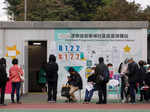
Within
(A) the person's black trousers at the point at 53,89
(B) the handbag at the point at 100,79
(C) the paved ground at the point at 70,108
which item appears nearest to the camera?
(C) the paved ground at the point at 70,108

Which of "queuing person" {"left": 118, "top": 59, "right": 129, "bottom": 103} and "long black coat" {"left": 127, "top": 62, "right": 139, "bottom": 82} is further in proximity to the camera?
"queuing person" {"left": 118, "top": 59, "right": 129, "bottom": 103}

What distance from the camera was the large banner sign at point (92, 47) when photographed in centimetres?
1691

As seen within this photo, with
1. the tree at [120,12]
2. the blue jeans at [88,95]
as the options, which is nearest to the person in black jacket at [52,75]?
the blue jeans at [88,95]

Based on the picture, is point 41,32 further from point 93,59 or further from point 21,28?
point 93,59

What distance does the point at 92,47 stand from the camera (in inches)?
668

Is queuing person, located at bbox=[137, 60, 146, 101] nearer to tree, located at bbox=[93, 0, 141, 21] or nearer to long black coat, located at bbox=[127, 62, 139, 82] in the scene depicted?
long black coat, located at bbox=[127, 62, 139, 82]

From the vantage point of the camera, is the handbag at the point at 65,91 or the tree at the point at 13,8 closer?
the handbag at the point at 65,91

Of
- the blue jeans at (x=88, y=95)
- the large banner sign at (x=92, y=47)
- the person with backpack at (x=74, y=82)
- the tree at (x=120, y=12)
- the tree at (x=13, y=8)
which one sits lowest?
the blue jeans at (x=88, y=95)

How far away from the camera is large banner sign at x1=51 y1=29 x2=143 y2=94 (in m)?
16.9

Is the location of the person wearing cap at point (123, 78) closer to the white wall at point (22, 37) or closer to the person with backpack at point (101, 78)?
the person with backpack at point (101, 78)

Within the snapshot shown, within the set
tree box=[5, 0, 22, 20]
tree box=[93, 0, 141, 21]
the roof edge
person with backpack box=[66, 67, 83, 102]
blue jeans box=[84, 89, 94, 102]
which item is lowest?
blue jeans box=[84, 89, 94, 102]

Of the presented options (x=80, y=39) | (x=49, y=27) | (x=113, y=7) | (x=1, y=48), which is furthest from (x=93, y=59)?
(x=113, y=7)

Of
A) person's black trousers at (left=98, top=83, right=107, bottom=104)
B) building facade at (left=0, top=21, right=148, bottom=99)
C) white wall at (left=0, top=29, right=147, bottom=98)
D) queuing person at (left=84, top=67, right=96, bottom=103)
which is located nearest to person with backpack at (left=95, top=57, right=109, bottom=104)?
person's black trousers at (left=98, top=83, right=107, bottom=104)

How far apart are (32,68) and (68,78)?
482 cm
